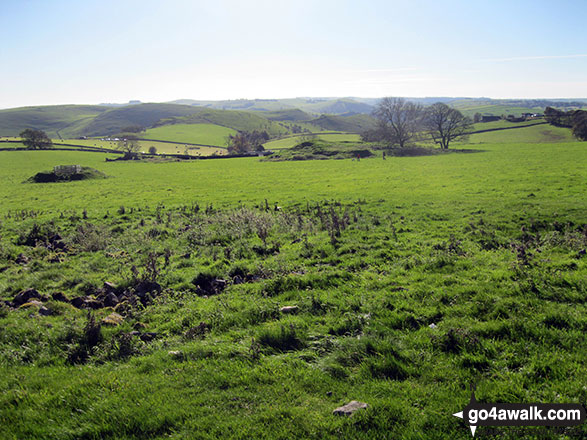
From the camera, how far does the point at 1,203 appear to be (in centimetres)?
3328

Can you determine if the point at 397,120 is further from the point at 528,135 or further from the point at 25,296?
the point at 25,296

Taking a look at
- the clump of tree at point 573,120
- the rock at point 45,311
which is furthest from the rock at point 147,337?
the clump of tree at point 573,120

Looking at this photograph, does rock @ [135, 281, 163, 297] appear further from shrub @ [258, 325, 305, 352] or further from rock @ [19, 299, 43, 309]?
shrub @ [258, 325, 305, 352]

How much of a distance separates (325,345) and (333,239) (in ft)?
26.0

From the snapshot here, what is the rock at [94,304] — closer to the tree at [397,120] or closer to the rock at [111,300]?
the rock at [111,300]

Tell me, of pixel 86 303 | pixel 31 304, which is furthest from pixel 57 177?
pixel 86 303

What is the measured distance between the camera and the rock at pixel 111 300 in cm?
1014

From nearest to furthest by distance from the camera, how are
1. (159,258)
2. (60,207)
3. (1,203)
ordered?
(159,258)
(60,207)
(1,203)

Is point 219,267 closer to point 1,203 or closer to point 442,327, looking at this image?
point 442,327

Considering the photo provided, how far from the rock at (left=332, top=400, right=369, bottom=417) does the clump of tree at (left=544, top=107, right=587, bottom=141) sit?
107506mm

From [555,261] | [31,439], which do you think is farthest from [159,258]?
[555,261]

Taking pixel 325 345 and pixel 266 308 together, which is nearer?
pixel 325 345

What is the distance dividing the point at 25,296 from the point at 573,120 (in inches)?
5195

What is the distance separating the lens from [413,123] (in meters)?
102
